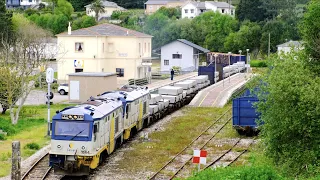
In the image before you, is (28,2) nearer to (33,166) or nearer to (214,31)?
(214,31)

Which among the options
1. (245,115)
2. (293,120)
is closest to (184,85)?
(245,115)

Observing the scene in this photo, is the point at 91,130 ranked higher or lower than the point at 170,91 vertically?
lower

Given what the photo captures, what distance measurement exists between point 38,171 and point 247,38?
67.6m

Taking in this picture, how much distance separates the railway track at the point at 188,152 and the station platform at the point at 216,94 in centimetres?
666

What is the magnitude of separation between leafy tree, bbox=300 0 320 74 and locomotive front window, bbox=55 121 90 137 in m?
8.80

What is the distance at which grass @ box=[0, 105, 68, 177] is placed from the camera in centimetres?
2494

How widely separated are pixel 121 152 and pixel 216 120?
11.3 metres

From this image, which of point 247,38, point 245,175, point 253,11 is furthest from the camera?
point 253,11

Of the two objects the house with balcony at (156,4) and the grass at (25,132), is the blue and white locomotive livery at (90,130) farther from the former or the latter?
the house with balcony at (156,4)

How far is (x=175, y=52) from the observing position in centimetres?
7581

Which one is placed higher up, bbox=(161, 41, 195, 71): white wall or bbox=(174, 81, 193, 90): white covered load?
bbox=(161, 41, 195, 71): white wall

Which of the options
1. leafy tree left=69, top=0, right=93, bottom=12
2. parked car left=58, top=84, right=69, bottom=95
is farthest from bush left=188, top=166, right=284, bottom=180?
leafy tree left=69, top=0, right=93, bottom=12

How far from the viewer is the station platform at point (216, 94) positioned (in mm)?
44719

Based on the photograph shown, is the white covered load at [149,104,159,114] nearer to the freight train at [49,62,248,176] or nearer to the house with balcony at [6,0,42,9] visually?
the freight train at [49,62,248,176]
